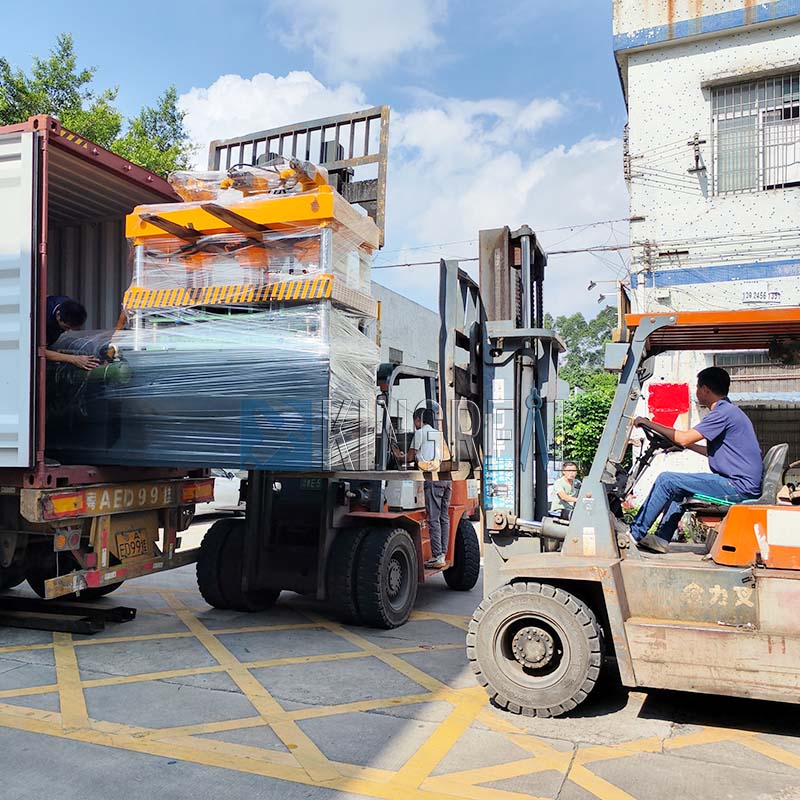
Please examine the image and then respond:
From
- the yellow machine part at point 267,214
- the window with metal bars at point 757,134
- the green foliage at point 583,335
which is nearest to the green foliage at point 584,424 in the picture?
the window with metal bars at point 757,134

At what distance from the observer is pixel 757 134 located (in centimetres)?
1150

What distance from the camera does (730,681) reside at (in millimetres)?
4137

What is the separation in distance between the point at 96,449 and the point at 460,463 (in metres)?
3.52

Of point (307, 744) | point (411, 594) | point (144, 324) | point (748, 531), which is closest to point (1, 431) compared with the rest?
point (144, 324)

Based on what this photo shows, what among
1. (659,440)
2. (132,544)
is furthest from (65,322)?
(659,440)

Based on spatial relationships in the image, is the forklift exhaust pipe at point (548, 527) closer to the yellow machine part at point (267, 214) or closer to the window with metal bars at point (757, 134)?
the yellow machine part at point (267, 214)

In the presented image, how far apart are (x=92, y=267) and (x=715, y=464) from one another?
577cm

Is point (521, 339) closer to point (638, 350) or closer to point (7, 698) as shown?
point (638, 350)

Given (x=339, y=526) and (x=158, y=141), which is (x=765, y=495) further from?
(x=158, y=141)

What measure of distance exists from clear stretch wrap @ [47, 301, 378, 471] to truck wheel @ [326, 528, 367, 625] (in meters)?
0.86

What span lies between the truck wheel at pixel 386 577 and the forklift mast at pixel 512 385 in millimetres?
1643

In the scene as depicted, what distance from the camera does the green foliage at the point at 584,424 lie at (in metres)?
18.2

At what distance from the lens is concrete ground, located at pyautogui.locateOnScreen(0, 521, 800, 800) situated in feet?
12.0

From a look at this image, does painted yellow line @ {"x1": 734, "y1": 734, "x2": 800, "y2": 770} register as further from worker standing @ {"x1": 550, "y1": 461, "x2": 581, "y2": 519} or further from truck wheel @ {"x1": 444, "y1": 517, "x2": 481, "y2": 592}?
truck wheel @ {"x1": 444, "y1": 517, "x2": 481, "y2": 592}
